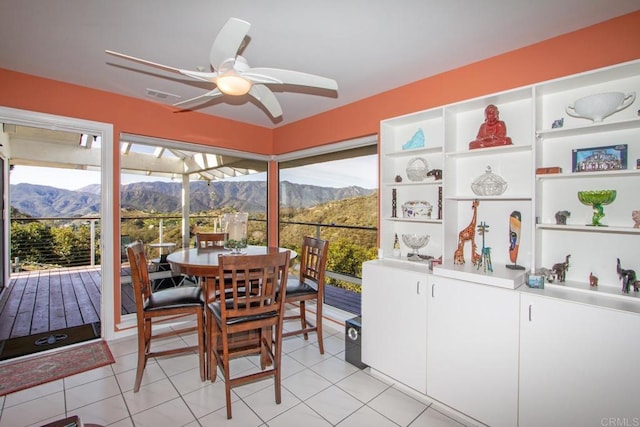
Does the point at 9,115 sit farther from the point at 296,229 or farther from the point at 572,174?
the point at 572,174

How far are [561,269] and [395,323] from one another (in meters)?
1.17

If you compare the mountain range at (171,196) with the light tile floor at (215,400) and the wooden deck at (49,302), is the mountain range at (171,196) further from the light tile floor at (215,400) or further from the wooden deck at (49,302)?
the light tile floor at (215,400)

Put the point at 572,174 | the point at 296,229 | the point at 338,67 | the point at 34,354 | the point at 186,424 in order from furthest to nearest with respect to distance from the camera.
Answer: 1. the point at 296,229
2. the point at 34,354
3. the point at 338,67
4. the point at 186,424
5. the point at 572,174

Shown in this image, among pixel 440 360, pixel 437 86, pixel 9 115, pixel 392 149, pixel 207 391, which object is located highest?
pixel 437 86

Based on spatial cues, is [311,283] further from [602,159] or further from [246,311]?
[602,159]

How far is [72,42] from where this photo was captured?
217 cm

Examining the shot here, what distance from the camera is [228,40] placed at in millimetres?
1550

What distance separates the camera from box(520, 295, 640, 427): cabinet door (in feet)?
4.68

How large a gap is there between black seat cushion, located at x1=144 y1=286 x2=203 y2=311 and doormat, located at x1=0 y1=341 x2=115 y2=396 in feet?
2.99

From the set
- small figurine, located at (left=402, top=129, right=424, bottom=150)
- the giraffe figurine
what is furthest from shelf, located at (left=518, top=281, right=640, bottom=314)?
small figurine, located at (left=402, top=129, right=424, bottom=150)

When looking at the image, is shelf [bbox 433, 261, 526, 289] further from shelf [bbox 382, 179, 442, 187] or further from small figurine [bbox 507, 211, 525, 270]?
shelf [bbox 382, 179, 442, 187]

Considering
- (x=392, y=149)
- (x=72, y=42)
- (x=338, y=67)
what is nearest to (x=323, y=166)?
(x=392, y=149)

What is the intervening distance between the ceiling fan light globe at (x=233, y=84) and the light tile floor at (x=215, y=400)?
219cm

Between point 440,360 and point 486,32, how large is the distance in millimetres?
2274
